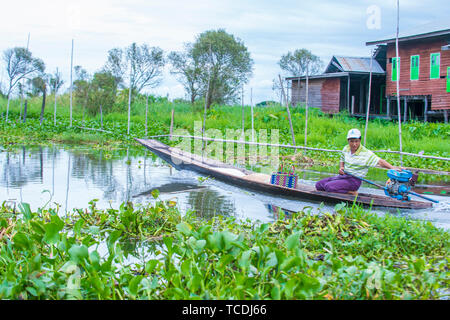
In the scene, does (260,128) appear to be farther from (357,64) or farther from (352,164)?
(352,164)

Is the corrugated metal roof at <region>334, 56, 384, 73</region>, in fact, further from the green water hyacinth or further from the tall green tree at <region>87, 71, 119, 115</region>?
the green water hyacinth

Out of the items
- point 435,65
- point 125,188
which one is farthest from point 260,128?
point 125,188

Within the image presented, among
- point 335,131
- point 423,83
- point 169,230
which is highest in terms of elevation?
point 423,83

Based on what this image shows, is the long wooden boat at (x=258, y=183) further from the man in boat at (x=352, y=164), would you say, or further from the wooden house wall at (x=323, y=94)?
the wooden house wall at (x=323, y=94)

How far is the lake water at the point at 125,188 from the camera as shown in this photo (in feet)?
19.9

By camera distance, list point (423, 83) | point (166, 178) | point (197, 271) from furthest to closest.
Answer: point (423, 83)
point (166, 178)
point (197, 271)

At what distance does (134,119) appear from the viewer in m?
21.1

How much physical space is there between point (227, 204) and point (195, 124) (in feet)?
38.3

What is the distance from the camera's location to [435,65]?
1697 centimetres

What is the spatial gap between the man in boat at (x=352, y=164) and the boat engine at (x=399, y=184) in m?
0.15

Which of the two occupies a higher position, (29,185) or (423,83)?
(423,83)

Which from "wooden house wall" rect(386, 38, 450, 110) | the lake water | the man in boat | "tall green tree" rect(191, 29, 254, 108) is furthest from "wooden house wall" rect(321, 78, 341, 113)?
the man in boat
